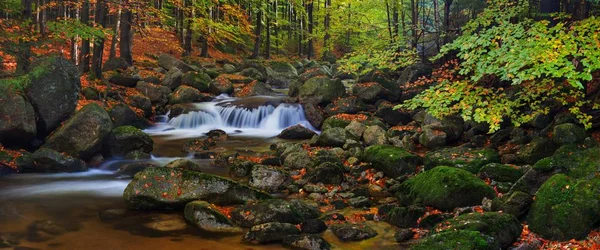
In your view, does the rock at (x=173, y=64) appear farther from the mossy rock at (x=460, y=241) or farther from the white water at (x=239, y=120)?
the mossy rock at (x=460, y=241)

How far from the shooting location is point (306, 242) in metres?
7.10

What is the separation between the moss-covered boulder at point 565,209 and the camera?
6492 millimetres

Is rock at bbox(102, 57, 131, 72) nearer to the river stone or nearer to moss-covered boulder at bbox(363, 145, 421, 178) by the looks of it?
the river stone

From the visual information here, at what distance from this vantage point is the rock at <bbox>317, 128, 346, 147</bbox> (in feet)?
48.6

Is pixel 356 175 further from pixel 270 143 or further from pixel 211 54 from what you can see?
pixel 211 54

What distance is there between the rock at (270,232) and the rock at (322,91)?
13.2m

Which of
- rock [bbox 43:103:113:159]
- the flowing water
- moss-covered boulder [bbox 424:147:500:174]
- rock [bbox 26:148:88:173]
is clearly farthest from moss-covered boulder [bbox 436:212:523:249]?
rock [bbox 43:103:113:159]

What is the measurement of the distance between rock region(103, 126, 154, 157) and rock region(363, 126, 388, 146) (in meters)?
7.32

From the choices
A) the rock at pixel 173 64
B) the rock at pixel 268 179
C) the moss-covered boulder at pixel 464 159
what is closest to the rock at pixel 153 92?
the rock at pixel 173 64

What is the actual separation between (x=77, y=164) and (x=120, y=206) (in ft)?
11.9

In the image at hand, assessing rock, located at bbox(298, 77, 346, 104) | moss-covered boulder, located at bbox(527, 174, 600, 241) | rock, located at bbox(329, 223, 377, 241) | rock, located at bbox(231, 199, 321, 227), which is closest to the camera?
moss-covered boulder, located at bbox(527, 174, 600, 241)

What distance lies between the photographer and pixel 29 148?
12.6m

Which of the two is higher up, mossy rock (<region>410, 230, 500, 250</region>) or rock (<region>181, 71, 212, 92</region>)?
rock (<region>181, 71, 212, 92</region>)

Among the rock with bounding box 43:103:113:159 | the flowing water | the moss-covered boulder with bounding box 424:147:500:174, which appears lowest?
the flowing water
